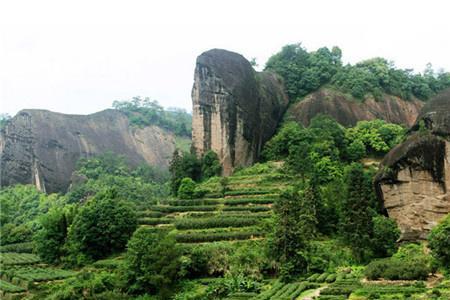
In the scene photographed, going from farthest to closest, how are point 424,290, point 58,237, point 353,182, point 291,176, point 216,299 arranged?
1. point 291,176
2. point 58,237
3. point 353,182
4. point 216,299
5. point 424,290

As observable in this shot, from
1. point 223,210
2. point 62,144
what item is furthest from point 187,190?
point 62,144

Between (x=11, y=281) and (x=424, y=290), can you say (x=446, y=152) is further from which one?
(x=11, y=281)

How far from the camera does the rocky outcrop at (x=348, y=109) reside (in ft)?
205

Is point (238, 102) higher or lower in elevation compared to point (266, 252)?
higher

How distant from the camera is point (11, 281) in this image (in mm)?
36094

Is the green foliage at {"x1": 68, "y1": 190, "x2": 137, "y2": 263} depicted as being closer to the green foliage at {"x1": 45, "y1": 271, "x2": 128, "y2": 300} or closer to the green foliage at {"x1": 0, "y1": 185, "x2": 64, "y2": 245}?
the green foliage at {"x1": 45, "y1": 271, "x2": 128, "y2": 300}

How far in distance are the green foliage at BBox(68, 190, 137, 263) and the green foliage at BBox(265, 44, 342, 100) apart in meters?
32.7

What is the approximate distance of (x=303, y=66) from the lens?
67.6 metres

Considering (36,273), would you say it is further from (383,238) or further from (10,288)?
(383,238)

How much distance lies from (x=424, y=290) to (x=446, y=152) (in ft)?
43.5

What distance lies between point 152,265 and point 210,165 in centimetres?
2384

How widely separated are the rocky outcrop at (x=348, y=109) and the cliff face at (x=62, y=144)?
3000 cm

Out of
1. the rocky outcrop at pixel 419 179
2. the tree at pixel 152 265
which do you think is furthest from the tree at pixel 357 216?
the tree at pixel 152 265

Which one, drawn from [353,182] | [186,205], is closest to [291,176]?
[186,205]
